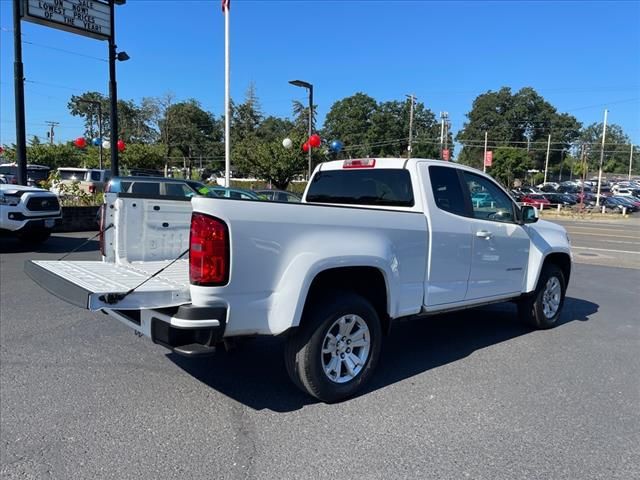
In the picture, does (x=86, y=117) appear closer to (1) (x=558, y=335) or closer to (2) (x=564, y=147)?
(2) (x=564, y=147)

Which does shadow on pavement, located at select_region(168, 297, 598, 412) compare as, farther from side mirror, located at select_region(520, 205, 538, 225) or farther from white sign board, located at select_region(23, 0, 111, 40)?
white sign board, located at select_region(23, 0, 111, 40)

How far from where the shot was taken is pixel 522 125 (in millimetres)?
112312

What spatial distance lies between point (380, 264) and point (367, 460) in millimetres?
1428

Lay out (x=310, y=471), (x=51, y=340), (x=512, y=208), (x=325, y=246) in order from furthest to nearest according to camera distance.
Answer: (x=512, y=208)
(x=51, y=340)
(x=325, y=246)
(x=310, y=471)

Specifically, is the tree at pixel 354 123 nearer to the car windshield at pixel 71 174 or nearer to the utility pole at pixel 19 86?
the car windshield at pixel 71 174

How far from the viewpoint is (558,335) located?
19.2 ft

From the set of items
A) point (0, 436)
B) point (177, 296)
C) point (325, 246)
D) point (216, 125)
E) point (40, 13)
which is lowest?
point (0, 436)

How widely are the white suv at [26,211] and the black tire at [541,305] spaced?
32.1 feet

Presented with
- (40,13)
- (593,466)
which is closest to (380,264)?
(593,466)

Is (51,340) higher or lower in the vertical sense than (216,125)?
lower

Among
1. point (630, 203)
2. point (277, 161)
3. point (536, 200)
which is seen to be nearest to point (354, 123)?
point (536, 200)

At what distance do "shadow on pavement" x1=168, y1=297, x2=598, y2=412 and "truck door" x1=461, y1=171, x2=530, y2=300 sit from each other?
680mm

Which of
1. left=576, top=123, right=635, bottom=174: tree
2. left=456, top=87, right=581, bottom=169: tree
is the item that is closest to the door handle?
left=456, top=87, right=581, bottom=169: tree

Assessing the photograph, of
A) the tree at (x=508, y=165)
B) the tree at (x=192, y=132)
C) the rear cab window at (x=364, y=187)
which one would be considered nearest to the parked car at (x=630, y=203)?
the tree at (x=508, y=165)
